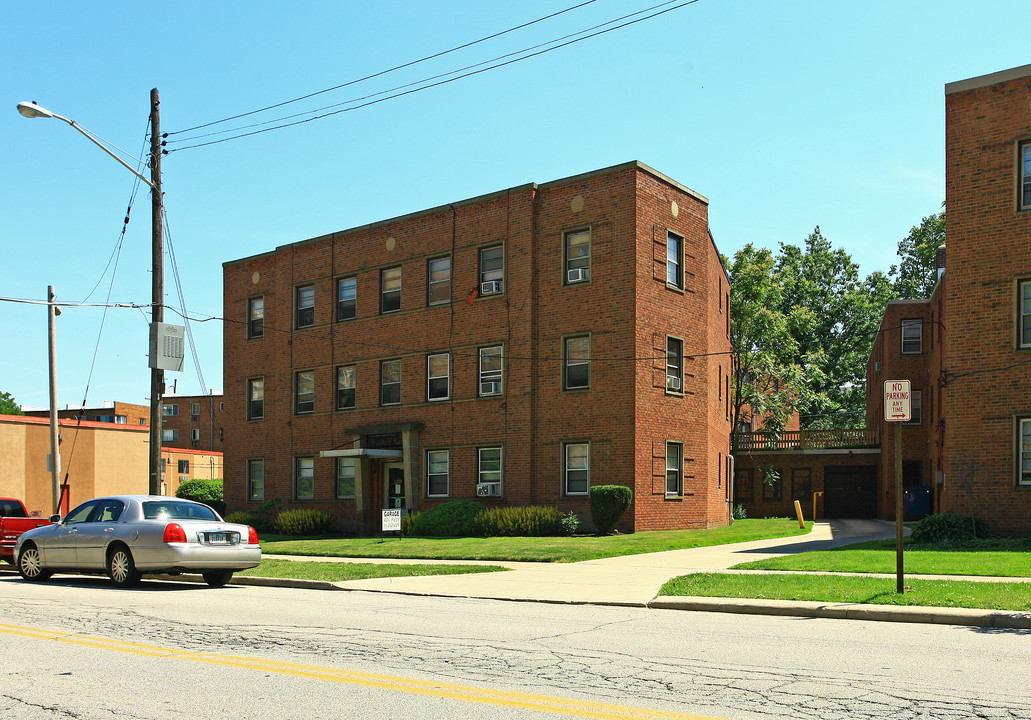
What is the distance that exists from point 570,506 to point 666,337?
5779 mm

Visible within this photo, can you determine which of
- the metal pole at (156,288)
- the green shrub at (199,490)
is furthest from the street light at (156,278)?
the green shrub at (199,490)

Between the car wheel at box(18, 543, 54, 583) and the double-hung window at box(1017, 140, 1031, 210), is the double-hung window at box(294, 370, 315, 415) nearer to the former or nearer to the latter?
the car wheel at box(18, 543, 54, 583)

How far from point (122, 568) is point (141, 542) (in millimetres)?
687

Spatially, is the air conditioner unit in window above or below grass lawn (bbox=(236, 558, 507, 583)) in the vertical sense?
above

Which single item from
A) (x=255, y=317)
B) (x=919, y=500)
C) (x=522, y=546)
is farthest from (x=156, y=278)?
(x=919, y=500)

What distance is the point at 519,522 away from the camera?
28000 millimetres

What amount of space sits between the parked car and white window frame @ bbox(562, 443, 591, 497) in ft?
43.7

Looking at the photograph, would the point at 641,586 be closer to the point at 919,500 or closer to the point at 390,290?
the point at 390,290

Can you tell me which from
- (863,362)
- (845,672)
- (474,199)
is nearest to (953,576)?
(845,672)

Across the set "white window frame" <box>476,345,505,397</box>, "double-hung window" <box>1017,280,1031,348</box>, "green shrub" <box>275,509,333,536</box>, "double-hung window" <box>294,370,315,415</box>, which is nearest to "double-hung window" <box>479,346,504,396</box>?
"white window frame" <box>476,345,505,397</box>

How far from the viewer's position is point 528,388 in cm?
2956

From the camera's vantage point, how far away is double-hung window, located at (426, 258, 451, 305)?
106 feet

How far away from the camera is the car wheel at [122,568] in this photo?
51.4 feet

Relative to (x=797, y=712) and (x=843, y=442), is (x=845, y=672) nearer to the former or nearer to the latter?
(x=797, y=712)
